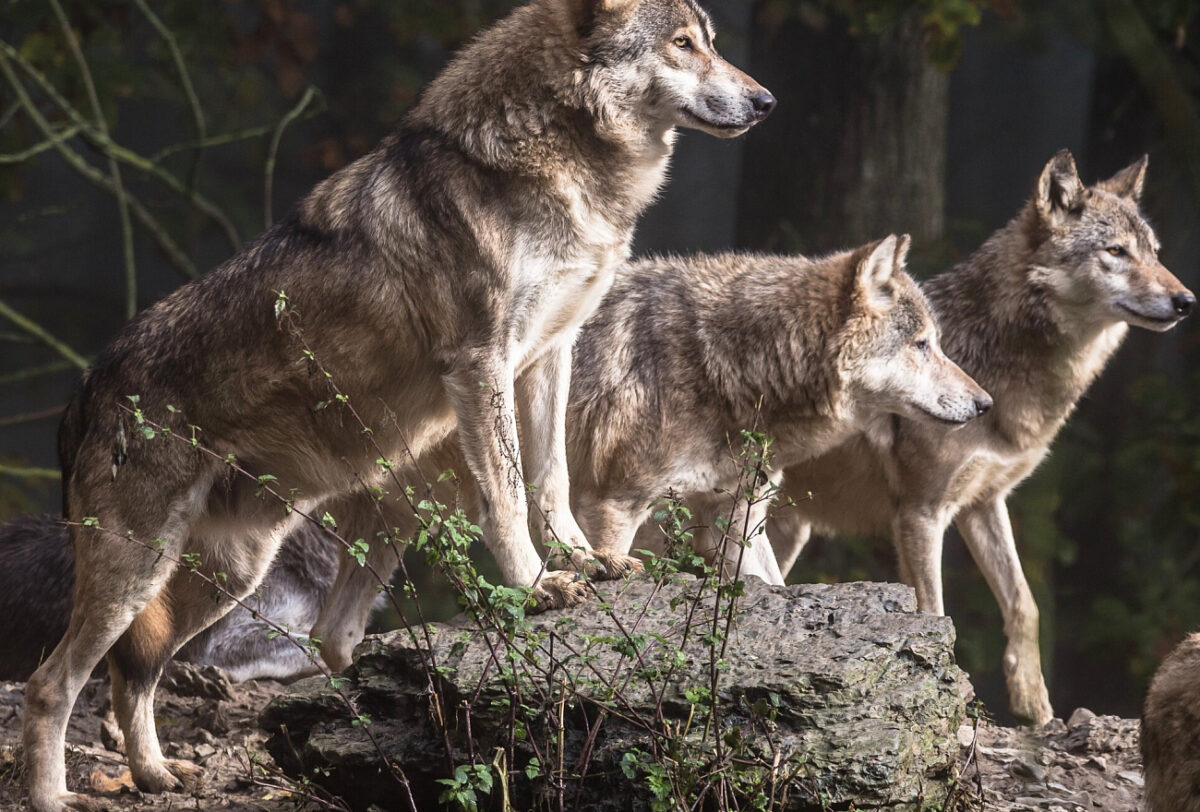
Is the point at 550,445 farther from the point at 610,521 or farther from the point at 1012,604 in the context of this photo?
the point at 1012,604

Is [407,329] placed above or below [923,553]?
above

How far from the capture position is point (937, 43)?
808cm

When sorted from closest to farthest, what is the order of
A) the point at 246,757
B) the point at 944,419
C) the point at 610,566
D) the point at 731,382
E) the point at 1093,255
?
the point at 610,566, the point at 246,757, the point at 731,382, the point at 944,419, the point at 1093,255

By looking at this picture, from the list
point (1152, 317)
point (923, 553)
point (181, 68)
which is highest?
point (181, 68)

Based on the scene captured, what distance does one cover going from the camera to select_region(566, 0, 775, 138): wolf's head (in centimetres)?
438

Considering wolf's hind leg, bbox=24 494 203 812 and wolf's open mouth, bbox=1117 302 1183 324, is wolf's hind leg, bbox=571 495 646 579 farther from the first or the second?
wolf's open mouth, bbox=1117 302 1183 324

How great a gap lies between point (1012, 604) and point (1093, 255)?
1731mm

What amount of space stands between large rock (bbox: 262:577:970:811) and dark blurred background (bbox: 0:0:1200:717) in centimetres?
484

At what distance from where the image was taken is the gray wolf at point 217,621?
5910 millimetres

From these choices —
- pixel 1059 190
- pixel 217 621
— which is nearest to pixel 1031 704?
pixel 1059 190

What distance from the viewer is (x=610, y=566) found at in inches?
170

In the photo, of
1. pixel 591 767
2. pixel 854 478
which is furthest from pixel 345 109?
pixel 591 767

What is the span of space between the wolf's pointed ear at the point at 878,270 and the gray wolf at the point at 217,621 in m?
2.77

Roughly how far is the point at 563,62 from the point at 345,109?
711cm
